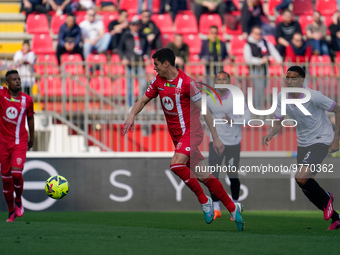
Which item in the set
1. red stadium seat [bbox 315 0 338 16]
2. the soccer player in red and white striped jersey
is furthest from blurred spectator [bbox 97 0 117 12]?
the soccer player in red and white striped jersey

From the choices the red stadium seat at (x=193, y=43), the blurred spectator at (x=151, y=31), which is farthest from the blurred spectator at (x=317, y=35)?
the blurred spectator at (x=151, y=31)

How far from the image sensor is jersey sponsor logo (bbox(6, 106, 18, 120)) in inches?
412

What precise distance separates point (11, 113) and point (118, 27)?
7.50 metres

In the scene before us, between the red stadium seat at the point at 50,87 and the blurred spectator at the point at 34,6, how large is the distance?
544 centimetres

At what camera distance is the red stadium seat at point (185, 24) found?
1880cm

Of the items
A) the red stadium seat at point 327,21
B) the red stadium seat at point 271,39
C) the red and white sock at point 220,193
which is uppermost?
the red stadium seat at point 327,21

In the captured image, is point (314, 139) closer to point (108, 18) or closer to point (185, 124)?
point (185, 124)

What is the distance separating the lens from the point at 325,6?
65.5ft

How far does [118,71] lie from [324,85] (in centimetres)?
418

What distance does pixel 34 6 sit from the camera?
19000mm

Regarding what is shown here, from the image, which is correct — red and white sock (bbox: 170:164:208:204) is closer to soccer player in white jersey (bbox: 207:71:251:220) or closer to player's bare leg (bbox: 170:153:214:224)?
player's bare leg (bbox: 170:153:214:224)

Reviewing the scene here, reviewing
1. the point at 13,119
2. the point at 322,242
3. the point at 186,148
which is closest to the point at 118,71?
the point at 13,119

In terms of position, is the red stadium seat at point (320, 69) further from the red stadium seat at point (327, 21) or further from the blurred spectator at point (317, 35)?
the red stadium seat at point (327, 21)

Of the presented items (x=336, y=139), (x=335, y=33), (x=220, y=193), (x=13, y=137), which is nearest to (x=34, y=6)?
(x=335, y=33)
